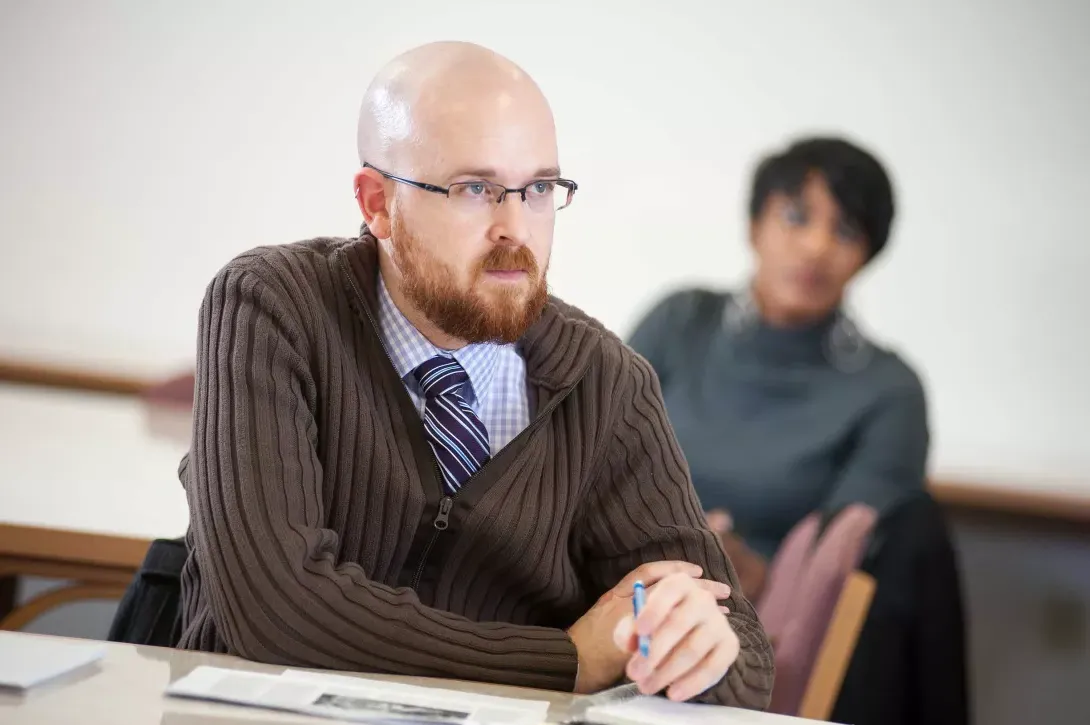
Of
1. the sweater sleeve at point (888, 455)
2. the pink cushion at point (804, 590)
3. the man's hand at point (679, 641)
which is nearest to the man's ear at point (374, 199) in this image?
the man's hand at point (679, 641)

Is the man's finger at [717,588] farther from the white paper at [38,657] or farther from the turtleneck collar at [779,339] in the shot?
the turtleneck collar at [779,339]

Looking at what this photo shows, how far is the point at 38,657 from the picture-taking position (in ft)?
3.29

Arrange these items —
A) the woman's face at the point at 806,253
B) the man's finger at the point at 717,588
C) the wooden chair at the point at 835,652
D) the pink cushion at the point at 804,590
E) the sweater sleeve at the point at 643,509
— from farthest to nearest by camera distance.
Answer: the woman's face at the point at 806,253
the pink cushion at the point at 804,590
the wooden chair at the point at 835,652
the sweater sleeve at the point at 643,509
the man's finger at the point at 717,588

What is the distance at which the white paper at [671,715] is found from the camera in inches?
39.1

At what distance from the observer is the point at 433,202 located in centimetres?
131

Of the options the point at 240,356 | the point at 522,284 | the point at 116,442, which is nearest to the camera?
the point at 240,356

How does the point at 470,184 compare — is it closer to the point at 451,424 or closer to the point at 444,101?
the point at 444,101

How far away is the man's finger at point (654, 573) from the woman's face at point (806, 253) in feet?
A: 7.61

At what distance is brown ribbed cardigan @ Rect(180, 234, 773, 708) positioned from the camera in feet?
3.65

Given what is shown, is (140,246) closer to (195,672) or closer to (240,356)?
(240,356)

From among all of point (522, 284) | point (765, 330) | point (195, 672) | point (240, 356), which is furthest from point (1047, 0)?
point (195, 672)

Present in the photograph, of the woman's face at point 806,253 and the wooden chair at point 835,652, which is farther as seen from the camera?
the woman's face at point 806,253

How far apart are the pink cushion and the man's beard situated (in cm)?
115

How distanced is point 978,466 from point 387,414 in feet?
8.40
